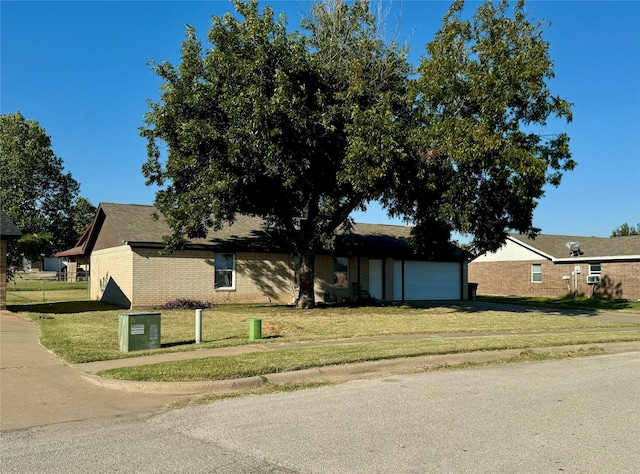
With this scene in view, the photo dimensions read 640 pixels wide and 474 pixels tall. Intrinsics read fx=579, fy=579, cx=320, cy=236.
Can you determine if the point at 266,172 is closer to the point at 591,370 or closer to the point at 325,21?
the point at 325,21

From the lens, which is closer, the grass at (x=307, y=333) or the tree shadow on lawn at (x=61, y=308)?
the grass at (x=307, y=333)

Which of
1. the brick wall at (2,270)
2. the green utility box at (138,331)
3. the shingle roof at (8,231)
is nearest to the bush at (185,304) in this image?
the brick wall at (2,270)

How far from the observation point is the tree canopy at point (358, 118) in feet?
57.3

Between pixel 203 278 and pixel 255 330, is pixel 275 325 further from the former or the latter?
pixel 203 278

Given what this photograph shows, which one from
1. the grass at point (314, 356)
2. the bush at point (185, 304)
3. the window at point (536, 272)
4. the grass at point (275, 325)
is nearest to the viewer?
the grass at point (314, 356)

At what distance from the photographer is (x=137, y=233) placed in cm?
2372

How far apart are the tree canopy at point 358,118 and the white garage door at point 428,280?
33.0ft

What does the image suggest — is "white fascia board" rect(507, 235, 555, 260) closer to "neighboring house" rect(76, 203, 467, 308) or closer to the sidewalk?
"neighboring house" rect(76, 203, 467, 308)

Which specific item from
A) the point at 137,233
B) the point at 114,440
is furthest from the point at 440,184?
the point at 114,440

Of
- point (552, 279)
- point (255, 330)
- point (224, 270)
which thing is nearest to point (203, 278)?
point (224, 270)

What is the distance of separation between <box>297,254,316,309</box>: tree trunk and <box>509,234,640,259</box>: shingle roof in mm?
17452

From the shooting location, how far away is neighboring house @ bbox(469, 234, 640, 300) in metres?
34.2

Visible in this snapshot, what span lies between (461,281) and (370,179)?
57.4 feet

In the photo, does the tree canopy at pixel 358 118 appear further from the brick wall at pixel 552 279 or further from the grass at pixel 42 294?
the brick wall at pixel 552 279
